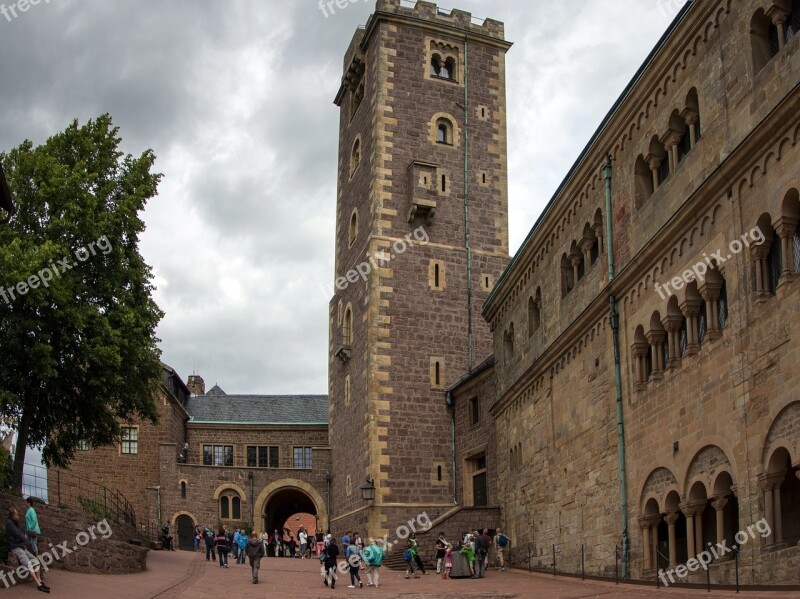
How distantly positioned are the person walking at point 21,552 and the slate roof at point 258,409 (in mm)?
40283

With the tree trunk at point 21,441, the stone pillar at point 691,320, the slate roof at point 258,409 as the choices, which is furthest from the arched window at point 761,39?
the slate roof at point 258,409

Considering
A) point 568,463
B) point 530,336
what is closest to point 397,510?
point 530,336

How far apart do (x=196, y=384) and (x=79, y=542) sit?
48.9 meters

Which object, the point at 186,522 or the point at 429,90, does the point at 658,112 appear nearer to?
the point at 429,90

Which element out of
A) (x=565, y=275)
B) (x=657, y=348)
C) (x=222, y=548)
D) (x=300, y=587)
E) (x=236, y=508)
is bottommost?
(x=300, y=587)

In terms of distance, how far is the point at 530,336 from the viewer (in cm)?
3316

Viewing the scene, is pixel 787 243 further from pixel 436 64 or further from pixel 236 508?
pixel 236 508

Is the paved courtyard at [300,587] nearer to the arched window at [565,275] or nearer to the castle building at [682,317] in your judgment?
the castle building at [682,317]

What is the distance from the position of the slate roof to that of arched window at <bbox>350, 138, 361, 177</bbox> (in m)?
16.2

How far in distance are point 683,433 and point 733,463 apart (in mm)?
2441

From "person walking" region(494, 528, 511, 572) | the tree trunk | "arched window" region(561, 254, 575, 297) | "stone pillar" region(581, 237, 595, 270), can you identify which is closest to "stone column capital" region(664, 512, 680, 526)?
"stone pillar" region(581, 237, 595, 270)

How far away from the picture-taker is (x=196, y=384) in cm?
7506


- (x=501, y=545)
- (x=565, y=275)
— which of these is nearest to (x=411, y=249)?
(x=501, y=545)

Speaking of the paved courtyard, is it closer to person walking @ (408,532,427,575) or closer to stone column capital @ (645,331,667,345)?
person walking @ (408,532,427,575)
